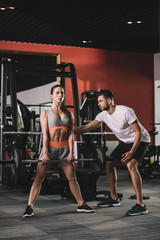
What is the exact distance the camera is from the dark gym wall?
9555mm

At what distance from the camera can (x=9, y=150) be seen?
5.18 meters

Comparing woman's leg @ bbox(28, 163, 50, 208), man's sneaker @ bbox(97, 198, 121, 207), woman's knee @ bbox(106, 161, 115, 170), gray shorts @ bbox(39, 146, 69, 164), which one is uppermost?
gray shorts @ bbox(39, 146, 69, 164)

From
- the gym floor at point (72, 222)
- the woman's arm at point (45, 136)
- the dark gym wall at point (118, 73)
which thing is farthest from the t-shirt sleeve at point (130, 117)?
the dark gym wall at point (118, 73)

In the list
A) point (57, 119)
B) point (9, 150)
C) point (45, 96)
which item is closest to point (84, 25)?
point (45, 96)

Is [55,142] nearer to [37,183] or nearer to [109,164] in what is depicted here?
[37,183]

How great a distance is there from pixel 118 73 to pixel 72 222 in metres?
7.05

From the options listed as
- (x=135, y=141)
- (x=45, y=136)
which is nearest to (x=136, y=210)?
(x=135, y=141)

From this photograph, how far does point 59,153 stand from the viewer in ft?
12.3

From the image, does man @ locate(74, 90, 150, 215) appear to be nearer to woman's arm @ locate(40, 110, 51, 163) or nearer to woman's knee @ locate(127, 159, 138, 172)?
woman's knee @ locate(127, 159, 138, 172)

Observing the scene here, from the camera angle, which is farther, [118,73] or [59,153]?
[118,73]

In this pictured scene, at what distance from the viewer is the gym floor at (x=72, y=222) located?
2957mm

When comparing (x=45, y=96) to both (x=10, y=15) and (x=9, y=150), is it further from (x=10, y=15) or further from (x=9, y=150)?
(x=9, y=150)

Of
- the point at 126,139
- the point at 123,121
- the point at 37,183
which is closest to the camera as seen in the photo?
the point at 37,183

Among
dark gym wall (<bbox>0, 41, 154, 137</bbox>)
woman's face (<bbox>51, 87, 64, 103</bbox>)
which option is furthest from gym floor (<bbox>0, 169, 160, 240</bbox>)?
dark gym wall (<bbox>0, 41, 154, 137</bbox>)
